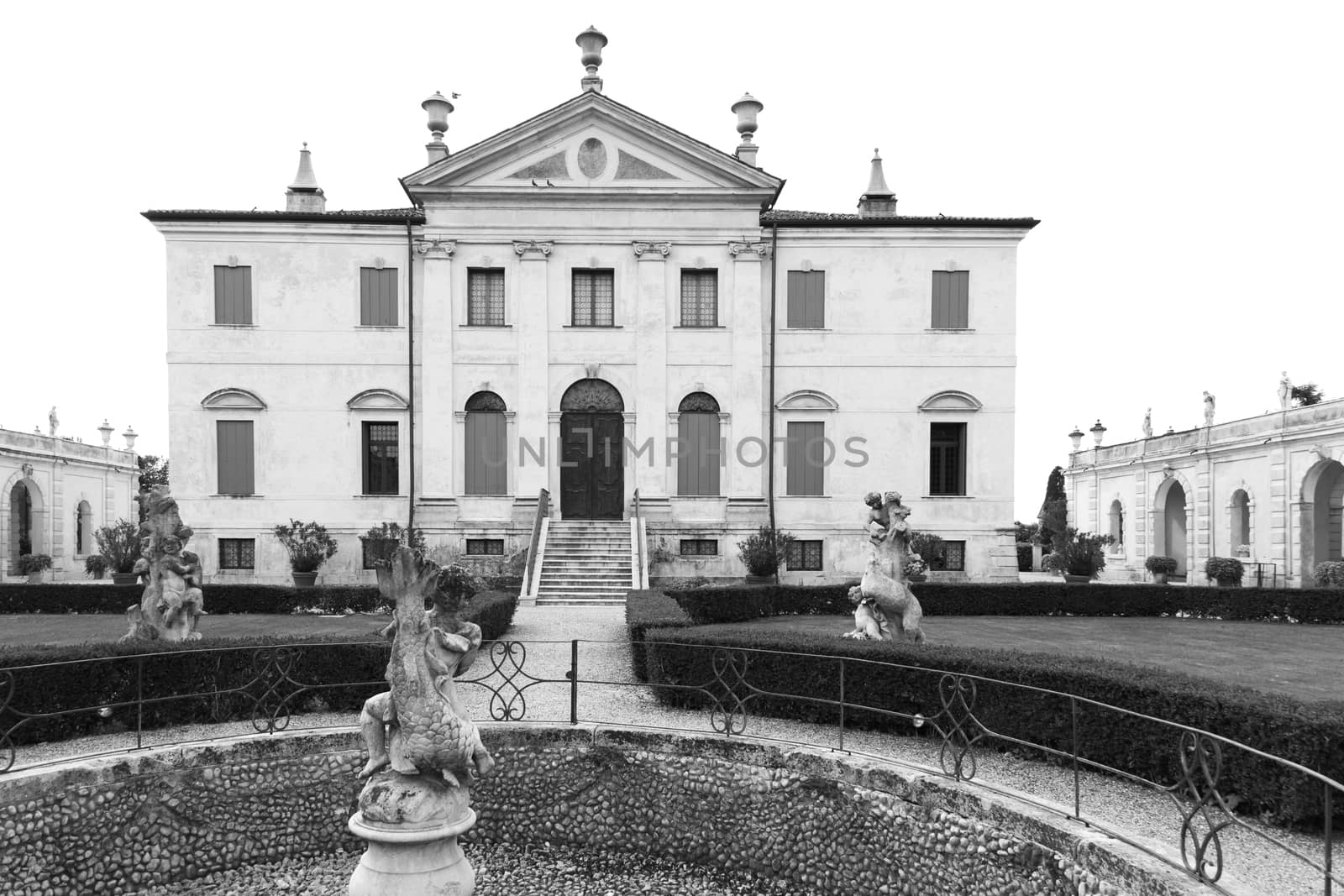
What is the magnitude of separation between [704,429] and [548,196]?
8.59 meters

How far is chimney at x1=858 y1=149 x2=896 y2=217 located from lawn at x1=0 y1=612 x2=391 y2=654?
68.2 feet

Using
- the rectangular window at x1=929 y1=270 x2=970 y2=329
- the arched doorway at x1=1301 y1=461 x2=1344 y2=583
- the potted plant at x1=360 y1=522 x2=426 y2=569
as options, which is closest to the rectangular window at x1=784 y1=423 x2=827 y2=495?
the rectangular window at x1=929 y1=270 x2=970 y2=329

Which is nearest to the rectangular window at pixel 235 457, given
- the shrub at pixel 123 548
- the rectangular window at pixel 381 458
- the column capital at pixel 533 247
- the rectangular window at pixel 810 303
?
the shrub at pixel 123 548

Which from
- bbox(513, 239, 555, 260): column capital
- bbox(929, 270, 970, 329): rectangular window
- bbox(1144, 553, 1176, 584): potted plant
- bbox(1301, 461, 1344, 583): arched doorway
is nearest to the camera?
bbox(513, 239, 555, 260): column capital

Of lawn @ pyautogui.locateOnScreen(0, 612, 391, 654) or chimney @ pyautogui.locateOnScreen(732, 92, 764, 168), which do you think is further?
chimney @ pyautogui.locateOnScreen(732, 92, 764, 168)

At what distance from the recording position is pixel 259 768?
7.98 m

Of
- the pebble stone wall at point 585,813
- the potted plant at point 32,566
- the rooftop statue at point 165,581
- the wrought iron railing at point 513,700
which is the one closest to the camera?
the pebble stone wall at point 585,813

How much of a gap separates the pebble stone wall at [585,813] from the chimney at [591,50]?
76.1ft

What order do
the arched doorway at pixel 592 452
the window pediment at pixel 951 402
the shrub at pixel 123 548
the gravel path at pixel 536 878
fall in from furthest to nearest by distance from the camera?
1. the window pediment at pixel 951 402
2. the arched doorway at pixel 592 452
3. the shrub at pixel 123 548
4. the gravel path at pixel 536 878

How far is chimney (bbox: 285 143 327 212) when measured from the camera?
1068 inches

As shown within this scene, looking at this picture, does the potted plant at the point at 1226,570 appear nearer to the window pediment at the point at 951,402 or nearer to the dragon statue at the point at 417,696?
the window pediment at the point at 951,402

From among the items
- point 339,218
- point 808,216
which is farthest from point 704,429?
point 339,218

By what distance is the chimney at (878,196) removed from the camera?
28625mm

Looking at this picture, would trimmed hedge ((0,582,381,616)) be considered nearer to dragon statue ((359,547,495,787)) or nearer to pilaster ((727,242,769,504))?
pilaster ((727,242,769,504))
